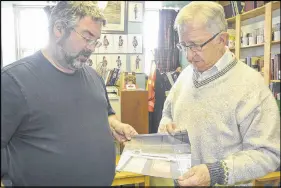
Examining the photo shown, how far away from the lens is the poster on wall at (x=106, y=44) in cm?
53

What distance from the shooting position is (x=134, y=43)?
583mm

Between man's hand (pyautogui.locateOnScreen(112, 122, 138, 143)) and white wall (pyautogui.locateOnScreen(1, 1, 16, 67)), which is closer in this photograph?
white wall (pyautogui.locateOnScreen(1, 1, 16, 67))

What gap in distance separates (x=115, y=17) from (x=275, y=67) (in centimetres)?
75

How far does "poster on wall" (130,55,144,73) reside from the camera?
59cm

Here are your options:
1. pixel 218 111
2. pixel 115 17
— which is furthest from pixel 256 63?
pixel 115 17

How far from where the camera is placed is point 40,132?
393mm

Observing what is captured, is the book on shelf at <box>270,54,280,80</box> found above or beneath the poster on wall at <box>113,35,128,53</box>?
beneath

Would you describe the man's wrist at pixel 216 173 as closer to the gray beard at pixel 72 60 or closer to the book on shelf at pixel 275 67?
the gray beard at pixel 72 60

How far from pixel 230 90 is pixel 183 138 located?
16cm

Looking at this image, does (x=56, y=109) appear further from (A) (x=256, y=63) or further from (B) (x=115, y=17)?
(A) (x=256, y=63)

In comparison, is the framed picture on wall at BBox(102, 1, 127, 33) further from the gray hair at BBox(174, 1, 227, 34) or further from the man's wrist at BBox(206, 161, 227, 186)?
the man's wrist at BBox(206, 161, 227, 186)

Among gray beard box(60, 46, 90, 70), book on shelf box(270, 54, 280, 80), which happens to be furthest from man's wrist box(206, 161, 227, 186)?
book on shelf box(270, 54, 280, 80)

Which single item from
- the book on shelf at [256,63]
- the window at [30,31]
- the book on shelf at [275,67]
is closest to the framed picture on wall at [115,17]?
the window at [30,31]

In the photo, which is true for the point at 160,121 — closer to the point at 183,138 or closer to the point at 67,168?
the point at 183,138
